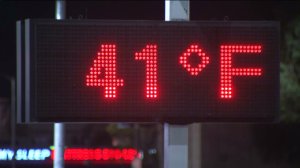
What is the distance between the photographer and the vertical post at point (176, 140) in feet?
19.2

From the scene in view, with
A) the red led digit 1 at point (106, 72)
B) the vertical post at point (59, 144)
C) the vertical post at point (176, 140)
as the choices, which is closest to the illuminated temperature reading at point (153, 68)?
the red led digit 1 at point (106, 72)

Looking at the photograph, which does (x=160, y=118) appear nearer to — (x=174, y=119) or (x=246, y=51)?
(x=174, y=119)

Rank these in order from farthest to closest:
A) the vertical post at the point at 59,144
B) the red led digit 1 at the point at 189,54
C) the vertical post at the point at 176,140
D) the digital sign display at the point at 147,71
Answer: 1. the vertical post at the point at 59,144
2. the vertical post at the point at 176,140
3. the red led digit 1 at the point at 189,54
4. the digital sign display at the point at 147,71

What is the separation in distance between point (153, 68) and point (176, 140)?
0.61 meters

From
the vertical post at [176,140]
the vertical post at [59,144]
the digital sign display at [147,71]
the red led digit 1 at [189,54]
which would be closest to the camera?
the digital sign display at [147,71]

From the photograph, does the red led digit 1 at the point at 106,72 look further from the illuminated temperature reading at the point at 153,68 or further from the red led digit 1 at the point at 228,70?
the red led digit 1 at the point at 228,70

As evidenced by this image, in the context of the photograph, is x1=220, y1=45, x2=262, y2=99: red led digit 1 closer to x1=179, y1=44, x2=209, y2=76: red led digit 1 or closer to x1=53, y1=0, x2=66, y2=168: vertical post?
x1=179, y1=44, x2=209, y2=76: red led digit 1

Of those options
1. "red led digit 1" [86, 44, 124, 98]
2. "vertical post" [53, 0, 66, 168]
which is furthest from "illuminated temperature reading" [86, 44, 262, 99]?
"vertical post" [53, 0, 66, 168]

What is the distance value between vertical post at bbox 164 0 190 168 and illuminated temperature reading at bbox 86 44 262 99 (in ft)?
1.23

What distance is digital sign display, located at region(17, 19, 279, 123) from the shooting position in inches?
219

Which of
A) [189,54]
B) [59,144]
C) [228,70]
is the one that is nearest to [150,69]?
[189,54]

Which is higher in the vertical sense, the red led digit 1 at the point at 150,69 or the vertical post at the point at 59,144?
the red led digit 1 at the point at 150,69

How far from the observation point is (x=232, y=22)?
5.71 meters

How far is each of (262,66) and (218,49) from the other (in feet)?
1.13
